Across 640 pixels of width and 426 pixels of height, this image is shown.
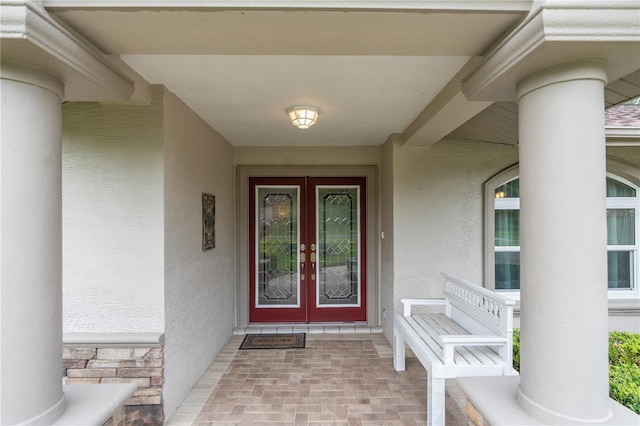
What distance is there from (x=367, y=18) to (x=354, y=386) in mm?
2975

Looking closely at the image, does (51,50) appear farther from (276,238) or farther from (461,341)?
(276,238)

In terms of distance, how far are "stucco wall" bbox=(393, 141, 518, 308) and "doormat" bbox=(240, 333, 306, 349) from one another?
1362 mm

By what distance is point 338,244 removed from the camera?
4.80 m

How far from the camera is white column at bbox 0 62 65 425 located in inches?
47.7

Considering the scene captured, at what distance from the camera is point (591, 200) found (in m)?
1.28

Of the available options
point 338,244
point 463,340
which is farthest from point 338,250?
point 463,340

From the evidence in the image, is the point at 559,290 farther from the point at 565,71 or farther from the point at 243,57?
the point at 243,57

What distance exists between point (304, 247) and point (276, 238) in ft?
1.40

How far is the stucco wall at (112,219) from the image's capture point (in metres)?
2.44

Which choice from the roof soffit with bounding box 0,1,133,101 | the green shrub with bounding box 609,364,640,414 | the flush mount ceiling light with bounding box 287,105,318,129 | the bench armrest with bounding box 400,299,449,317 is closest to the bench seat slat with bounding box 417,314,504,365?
the bench armrest with bounding box 400,299,449,317

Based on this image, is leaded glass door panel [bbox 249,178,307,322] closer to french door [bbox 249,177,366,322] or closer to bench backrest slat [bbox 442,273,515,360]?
french door [bbox 249,177,366,322]

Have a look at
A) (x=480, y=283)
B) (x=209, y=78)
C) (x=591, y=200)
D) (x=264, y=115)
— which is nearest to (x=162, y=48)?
(x=209, y=78)

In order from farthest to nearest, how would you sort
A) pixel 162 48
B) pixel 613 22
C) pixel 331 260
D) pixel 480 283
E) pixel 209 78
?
pixel 331 260 → pixel 480 283 → pixel 209 78 → pixel 162 48 → pixel 613 22

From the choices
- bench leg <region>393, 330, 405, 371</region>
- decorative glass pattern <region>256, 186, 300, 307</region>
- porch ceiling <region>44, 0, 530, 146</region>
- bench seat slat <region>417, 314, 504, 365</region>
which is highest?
porch ceiling <region>44, 0, 530, 146</region>
